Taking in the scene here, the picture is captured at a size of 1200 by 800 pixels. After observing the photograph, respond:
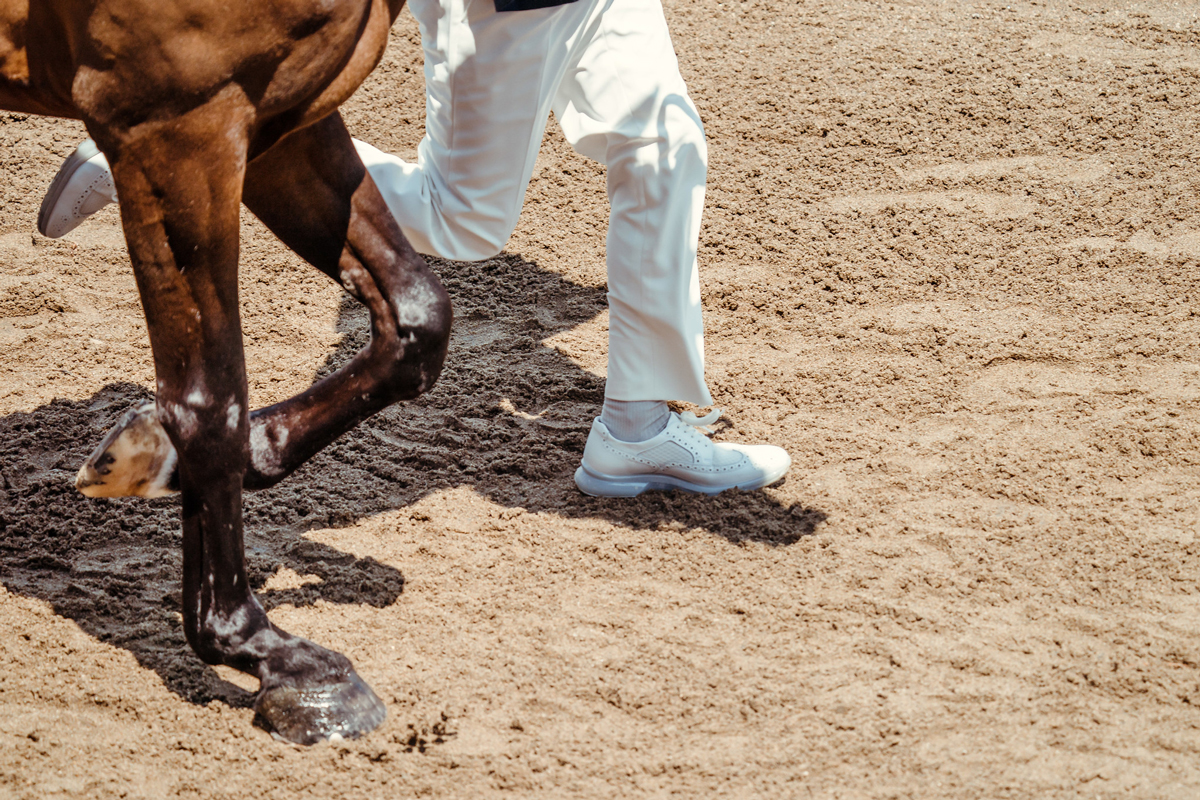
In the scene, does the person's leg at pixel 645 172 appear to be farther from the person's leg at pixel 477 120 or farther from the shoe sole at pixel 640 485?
the shoe sole at pixel 640 485

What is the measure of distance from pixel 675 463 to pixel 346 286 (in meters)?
1.07

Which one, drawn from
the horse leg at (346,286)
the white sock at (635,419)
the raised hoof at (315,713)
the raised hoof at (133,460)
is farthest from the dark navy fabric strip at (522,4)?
the raised hoof at (315,713)

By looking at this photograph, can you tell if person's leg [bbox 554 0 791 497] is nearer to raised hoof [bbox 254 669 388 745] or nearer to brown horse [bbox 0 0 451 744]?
brown horse [bbox 0 0 451 744]

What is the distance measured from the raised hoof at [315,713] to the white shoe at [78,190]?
1.65 metres

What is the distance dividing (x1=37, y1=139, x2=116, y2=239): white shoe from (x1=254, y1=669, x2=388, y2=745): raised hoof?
1.65 meters

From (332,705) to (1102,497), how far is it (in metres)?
2.02

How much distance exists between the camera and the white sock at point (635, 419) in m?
3.12

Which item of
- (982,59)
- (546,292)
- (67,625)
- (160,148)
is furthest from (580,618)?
(982,59)

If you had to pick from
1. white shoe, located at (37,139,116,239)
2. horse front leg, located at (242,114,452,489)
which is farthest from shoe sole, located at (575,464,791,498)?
white shoe, located at (37,139,116,239)

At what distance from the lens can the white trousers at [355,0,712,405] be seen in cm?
276

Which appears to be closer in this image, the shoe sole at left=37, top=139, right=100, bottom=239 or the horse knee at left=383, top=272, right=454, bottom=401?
the horse knee at left=383, top=272, right=454, bottom=401

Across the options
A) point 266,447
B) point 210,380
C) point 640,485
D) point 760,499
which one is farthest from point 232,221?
point 760,499

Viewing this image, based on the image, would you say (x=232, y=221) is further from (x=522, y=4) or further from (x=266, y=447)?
(x=522, y=4)

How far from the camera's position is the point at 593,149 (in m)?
3.04
